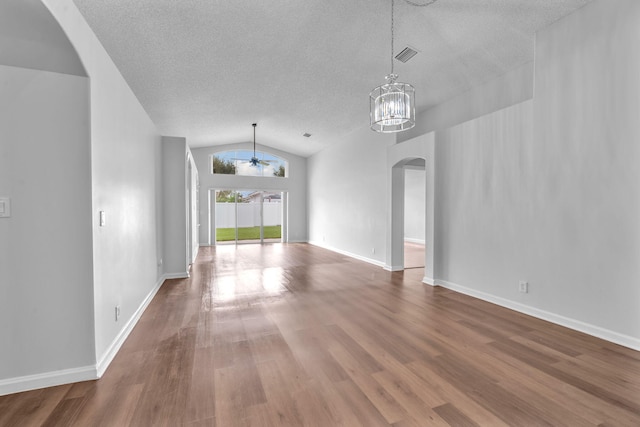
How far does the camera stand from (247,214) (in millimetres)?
10992

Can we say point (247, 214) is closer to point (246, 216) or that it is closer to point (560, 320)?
point (246, 216)

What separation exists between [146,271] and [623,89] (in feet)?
18.5

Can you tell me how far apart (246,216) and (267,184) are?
1.43 m

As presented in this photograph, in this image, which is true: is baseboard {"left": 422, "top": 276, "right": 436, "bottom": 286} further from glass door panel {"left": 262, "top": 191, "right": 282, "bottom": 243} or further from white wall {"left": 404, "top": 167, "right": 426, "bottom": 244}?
glass door panel {"left": 262, "top": 191, "right": 282, "bottom": 243}

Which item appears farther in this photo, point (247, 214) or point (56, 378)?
point (247, 214)

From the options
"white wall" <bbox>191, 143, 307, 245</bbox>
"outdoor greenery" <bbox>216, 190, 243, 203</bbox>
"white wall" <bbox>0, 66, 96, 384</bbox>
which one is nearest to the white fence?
"outdoor greenery" <bbox>216, 190, 243, 203</bbox>

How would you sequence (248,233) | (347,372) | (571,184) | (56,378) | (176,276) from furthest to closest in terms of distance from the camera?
(248,233) < (176,276) < (571,184) < (347,372) < (56,378)

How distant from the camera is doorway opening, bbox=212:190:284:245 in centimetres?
1070

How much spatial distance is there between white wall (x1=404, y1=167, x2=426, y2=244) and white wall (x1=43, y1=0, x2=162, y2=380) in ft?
30.2

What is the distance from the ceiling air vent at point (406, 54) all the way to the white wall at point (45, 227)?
3712mm

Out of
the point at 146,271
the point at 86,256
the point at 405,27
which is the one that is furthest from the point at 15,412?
the point at 405,27

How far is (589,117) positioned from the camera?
3.01m

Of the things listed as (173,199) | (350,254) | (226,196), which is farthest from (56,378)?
(226,196)

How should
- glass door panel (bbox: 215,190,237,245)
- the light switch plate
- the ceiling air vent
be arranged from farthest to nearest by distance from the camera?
1. glass door panel (bbox: 215,190,237,245)
2. the ceiling air vent
3. the light switch plate
